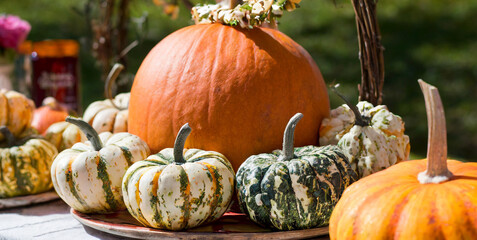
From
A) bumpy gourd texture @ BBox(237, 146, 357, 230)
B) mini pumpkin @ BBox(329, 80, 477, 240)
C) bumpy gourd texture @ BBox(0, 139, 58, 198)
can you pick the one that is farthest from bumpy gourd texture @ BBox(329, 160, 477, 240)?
bumpy gourd texture @ BBox(0, 139, 58, 198)

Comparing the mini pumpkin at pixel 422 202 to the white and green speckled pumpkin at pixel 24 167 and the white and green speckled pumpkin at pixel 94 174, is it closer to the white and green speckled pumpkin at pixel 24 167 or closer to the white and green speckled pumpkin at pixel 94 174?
the white and green speckled pumpkin at pixel 94 174

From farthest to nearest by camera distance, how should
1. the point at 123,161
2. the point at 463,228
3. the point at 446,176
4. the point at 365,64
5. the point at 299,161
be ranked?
the point at 365,64
the point at 123,161
the point at 299,161
the point at 446,176
the point at 463,228

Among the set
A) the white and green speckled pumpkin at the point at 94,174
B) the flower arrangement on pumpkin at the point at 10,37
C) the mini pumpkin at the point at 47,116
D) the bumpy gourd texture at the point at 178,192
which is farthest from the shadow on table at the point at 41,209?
the flower arrangement on pumpkin at the point at 10,37

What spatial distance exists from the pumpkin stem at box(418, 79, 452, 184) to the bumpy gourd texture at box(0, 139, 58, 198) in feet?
4.31

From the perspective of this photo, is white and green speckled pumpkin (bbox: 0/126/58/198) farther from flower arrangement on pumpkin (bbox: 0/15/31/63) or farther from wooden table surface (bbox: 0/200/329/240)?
flower arrangement on pumpkin (bbox: 0/15/31/63)

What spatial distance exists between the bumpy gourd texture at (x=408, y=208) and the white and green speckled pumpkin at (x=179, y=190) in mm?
350

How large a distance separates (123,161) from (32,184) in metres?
0.49

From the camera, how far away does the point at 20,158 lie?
6.33 feet

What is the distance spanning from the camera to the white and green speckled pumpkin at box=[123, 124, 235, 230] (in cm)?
142

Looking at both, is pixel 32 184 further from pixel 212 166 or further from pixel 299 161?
pixel 299 161

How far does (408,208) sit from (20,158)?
135cm

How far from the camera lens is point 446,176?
119 centimetres

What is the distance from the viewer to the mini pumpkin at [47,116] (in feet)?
8.42

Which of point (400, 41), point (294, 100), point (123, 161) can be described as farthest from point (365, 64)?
point (400, 41)
